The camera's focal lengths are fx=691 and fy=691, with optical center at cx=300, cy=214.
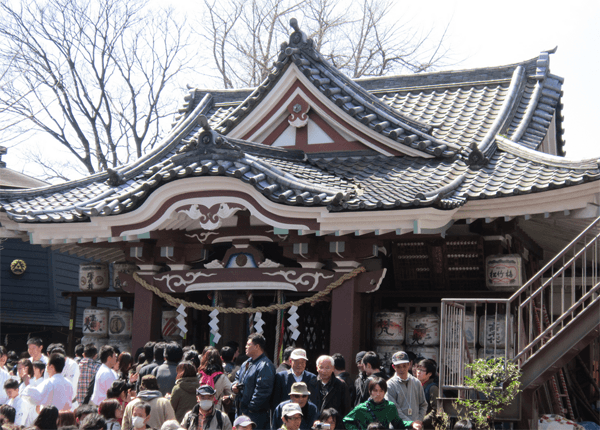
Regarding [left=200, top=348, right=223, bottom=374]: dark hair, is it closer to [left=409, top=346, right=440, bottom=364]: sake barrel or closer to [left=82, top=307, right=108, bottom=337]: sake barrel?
[left=409, top=346, right=440, bottom=364]: sake barrel

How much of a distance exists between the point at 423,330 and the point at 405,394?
3241 mm

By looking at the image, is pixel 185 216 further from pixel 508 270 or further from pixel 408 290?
pixel 508 270

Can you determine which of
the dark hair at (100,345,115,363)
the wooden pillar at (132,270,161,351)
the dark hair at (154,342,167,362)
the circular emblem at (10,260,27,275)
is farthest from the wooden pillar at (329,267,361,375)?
the circular emblem at (10,260,27,275)

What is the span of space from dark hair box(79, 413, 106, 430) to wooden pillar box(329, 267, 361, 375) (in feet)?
16.7

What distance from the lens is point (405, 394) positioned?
7.38 metres

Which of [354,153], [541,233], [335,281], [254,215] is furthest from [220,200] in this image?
[541,233]

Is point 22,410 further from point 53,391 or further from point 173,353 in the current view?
point 173,353

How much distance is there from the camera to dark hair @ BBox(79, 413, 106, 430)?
5258mm

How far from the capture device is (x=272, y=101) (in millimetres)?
12570

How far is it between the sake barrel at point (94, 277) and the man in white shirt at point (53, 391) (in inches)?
219

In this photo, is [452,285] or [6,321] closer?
[452,285]

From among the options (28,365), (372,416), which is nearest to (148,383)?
(372,416)

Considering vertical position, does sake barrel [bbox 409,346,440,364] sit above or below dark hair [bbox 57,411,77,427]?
above

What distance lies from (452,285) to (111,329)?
618cm
